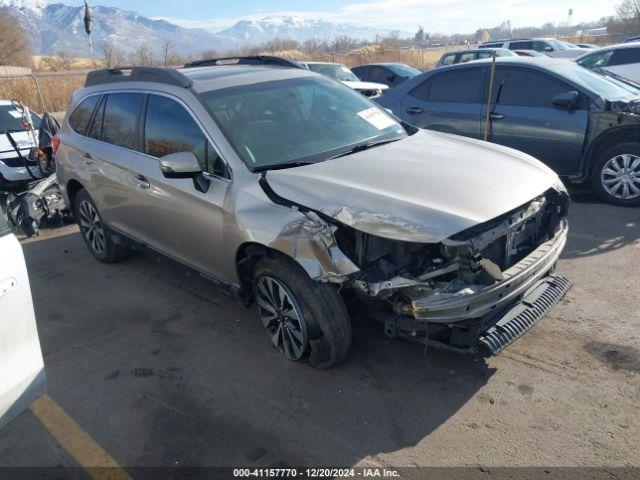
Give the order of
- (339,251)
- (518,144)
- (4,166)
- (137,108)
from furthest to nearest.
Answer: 1. (4,166)
2. (518,144)
3. (137,108)
4. (339,251)

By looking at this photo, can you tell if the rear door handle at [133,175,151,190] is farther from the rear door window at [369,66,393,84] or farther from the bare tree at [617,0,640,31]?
the bare tree at [617,0,640,31]

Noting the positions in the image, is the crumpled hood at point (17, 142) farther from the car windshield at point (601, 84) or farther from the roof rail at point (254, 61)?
the car windshield at point (601, 84)

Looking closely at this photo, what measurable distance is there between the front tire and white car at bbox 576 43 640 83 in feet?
21.2

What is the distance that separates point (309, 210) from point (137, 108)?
7.26 ft

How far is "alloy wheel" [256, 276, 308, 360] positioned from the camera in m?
3.42

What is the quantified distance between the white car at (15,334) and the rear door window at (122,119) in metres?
2.35

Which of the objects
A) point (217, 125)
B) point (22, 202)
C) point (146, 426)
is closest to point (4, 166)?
point (22, 202)

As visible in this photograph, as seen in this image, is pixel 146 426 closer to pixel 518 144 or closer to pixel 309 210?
pixel 309 210

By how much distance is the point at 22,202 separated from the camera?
6.97m

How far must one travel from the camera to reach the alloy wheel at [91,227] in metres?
5.55

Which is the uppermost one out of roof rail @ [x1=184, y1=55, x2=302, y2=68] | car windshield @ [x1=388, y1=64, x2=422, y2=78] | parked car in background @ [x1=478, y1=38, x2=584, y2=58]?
parked car in background @ [x1=478, y1=38, x2=584, y2=58]

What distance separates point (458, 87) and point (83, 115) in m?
4.92

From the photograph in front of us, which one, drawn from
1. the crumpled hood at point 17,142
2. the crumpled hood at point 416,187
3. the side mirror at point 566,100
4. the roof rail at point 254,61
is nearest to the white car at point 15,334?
the crumpled hood at point 416,187

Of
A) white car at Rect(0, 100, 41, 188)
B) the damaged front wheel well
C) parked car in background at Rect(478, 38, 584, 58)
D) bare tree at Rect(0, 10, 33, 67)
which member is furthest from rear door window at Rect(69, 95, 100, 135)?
bare tree at Rect(0, 10, 33, 67)
